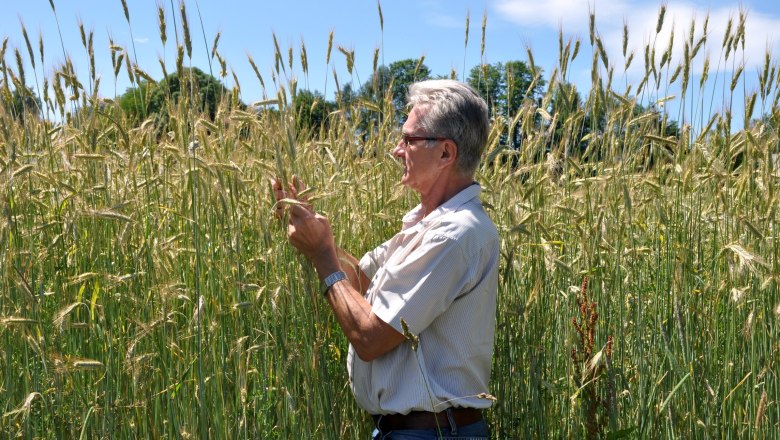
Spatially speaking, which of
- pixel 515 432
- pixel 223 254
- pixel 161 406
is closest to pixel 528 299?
pixel 515 432

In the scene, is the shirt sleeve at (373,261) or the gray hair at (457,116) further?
the shirt sleeve at (373,261)

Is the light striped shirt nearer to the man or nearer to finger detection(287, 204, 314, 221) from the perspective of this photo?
the man

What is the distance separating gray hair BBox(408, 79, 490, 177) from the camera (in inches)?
91.4

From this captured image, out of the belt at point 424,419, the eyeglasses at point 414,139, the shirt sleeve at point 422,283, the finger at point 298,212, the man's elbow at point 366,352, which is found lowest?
the belt at point 424,419

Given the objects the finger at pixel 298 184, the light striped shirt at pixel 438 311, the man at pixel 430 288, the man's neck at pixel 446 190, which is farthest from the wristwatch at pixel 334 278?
the man's neck at pixel 446 190

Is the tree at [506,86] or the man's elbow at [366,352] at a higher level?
the tree at [506,86]

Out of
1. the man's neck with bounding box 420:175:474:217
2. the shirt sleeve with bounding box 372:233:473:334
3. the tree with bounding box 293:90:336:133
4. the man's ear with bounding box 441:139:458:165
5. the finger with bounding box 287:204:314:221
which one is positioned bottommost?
the shirt sleeve with bounding box 372:233:473:334

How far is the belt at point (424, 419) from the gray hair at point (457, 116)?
67cm

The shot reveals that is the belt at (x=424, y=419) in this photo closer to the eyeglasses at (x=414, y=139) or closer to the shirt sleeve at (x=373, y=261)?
the shirt sleeve at (x=373, y=261)

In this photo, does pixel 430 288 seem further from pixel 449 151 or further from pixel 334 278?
pixel 449 151

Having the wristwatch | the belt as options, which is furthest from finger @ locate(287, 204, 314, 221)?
the belt

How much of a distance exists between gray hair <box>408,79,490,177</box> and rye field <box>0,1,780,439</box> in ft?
0.37

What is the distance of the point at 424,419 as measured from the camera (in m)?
2.23

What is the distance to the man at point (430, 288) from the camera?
2.17 metres
